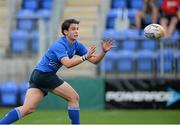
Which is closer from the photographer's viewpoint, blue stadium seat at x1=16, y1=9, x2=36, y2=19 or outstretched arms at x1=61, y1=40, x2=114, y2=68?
outstretched arms at x1=61, y1=40, x2=114, y2=68

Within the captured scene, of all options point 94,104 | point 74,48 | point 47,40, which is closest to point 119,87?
point 94,104

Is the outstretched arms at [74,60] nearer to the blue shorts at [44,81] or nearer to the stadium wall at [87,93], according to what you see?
the blue shorts at [44,81]

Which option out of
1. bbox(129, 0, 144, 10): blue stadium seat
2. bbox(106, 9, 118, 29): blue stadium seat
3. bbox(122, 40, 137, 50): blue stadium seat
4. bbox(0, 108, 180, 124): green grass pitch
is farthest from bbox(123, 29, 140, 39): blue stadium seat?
bbox(0, 108, 180, 124): green grass pitch

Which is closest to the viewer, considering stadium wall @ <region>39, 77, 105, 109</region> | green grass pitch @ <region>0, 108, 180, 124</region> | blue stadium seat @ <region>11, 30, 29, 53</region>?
green grass pitch @ <region>0, 108, 180, 124</region>

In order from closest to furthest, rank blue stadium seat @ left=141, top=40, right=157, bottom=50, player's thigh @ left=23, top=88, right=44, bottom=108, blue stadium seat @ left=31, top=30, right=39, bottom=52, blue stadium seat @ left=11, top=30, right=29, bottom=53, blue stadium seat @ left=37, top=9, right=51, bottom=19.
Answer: player's thigh @ left=23, top=88, right=44, bottom=108, blue stadium seat @ left=141, top=40, right=157, bottom=50, blue stadium seat @ left=31, top=30, right=39, bottom=52, blue stadium seat @ left=11, top=30, right=29, bottom=53, blue stadium seat @ left=37, top=9, right=51, bottom=19

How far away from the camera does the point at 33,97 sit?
31.6 ft

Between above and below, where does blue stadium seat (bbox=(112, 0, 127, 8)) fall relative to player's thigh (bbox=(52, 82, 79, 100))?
above

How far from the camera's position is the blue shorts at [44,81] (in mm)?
9734

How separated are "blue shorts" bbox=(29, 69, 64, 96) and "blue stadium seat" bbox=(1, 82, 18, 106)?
22.4 feet

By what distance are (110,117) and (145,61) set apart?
2454 millimetres

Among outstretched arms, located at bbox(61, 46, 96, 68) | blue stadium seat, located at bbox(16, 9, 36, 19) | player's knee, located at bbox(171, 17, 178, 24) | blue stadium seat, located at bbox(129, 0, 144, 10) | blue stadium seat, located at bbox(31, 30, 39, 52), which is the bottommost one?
blue stadium seat, located at bbox(31, 30, 39, 52)

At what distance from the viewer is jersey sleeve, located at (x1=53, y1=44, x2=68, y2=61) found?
9469mm

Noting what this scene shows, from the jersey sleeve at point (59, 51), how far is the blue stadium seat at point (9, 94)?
715cm

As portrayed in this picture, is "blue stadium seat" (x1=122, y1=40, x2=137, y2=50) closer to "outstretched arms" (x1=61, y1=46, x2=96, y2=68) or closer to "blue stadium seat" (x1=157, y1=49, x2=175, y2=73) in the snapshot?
"blue stadium seat" (x1=157, y1=49, x2=175, y2=73)
